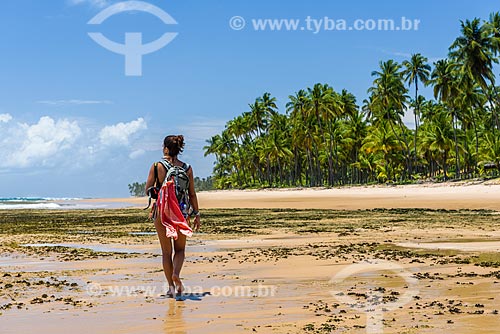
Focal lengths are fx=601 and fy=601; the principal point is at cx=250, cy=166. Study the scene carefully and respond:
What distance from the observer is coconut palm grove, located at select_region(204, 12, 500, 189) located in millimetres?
63688

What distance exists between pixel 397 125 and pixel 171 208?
94.3m

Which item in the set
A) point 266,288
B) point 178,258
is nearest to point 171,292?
point 178,258

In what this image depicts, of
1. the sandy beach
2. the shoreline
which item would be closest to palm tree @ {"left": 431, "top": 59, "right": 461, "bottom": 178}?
the shoreline

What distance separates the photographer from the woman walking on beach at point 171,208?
23.4 ft

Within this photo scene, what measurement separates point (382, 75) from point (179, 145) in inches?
3090

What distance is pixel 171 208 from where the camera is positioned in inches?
281

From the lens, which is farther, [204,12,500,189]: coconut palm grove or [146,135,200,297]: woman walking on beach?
[204,12,500,189]: coconut palm grove

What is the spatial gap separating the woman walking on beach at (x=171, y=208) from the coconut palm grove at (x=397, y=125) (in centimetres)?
5910

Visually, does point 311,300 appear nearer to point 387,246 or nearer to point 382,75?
point 387,246

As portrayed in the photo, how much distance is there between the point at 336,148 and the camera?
94375 mm

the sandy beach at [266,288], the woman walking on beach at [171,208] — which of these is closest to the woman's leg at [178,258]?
the woman walking on beach at [171,208]

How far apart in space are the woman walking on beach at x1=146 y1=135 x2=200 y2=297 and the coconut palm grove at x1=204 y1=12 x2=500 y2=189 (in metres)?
59.1

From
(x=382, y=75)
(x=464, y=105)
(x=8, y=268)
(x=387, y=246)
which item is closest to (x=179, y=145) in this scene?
(x=8, y=268)

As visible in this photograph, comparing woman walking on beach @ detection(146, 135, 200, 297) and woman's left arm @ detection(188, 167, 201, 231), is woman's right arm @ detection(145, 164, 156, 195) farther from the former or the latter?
woman's left arm @ detection(188, 167, 201, 231)
